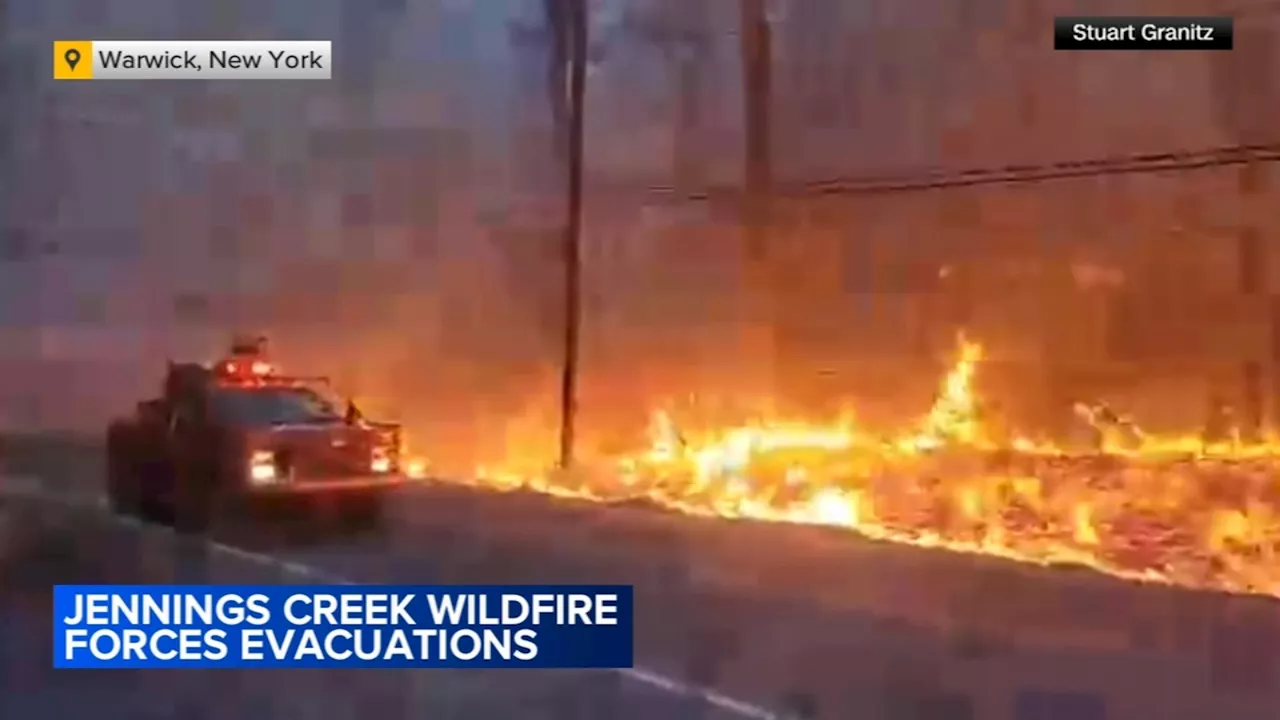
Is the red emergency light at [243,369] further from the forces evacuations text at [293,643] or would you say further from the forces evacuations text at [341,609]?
the forces evacuations text at [293,643]

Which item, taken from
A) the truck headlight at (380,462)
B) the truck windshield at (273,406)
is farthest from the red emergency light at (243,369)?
the truck headlight at (380,462)

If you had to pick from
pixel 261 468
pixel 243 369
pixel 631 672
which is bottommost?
pixel 631 672

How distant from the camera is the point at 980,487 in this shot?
38.8 feet

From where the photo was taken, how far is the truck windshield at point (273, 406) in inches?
282

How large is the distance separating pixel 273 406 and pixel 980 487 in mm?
6044

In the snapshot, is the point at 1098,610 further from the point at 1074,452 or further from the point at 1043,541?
the point at 1074,452

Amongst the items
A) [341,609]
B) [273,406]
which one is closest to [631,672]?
[341,609]

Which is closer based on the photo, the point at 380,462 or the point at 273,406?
the point at 380,462

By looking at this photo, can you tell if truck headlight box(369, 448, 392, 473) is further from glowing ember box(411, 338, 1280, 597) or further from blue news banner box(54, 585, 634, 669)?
blue news banner box(54, 585, 634, 669)

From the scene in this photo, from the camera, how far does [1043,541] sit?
935 centimetres

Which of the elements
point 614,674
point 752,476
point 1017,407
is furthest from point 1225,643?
point 1017,407

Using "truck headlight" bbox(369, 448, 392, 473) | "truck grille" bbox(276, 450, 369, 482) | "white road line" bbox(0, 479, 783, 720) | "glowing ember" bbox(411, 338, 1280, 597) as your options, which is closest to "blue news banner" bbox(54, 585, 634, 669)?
"white road line" bbox(0, 479, 783, 720)

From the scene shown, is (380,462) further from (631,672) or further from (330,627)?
(330,627)

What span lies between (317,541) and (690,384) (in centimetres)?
679
